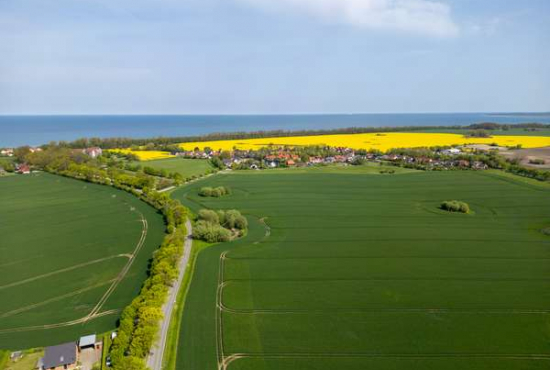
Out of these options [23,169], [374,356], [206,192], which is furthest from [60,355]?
[23,169]

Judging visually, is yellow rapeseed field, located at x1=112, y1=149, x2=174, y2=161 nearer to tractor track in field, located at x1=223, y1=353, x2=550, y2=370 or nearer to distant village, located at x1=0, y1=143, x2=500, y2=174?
distant village, located at x1=0, y1=143, x2=500, y2=174

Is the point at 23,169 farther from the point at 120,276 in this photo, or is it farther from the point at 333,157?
the point at 333,157

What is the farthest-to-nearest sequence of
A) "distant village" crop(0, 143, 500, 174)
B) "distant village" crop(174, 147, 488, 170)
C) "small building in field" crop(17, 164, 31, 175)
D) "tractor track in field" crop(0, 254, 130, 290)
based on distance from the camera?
"distant village" crop(174, 147, 488, 170), "distant village" crop(0, 143, 500, 174), "small building in field" crop(17, 164, 31, 175), "tractor track in field" crop(0, 254, 130, 290)

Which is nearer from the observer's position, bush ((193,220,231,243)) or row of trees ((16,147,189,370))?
row of trees ((16,147,189,370))

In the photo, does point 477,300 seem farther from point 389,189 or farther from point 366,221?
point 389,189

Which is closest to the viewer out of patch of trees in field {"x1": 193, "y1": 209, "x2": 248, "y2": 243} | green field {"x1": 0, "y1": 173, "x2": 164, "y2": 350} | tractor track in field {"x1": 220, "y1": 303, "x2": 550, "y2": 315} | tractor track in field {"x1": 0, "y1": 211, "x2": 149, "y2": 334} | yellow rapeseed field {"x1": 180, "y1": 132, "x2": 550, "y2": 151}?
tractor track in field {"x1": 0, "y1": 211, "x2": 149, "y2": 334}

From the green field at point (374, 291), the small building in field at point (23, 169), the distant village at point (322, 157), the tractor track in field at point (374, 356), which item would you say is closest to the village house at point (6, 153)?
the distant village at point (322, 157)

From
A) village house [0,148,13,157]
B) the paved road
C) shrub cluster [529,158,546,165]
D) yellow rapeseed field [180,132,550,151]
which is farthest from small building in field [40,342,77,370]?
village house [0,148,13,157]
